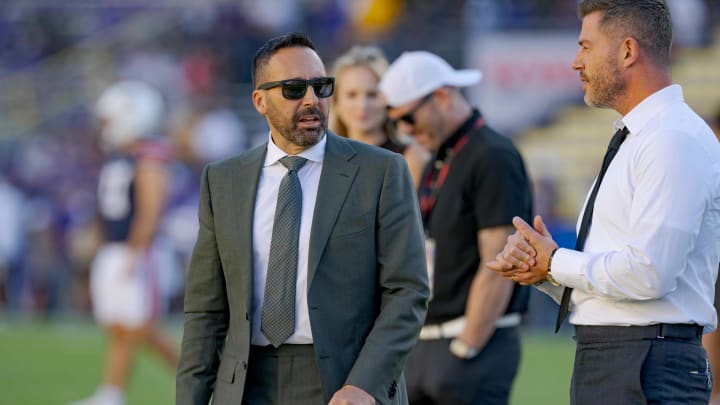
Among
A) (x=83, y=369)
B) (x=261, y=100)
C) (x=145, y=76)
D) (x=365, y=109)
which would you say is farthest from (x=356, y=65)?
(x=145, y=76)

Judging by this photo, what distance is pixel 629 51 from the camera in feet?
13.0

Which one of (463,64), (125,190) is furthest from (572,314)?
(463,64)

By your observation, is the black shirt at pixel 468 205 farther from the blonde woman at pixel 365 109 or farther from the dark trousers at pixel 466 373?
the blonde woman at pixel 365 109

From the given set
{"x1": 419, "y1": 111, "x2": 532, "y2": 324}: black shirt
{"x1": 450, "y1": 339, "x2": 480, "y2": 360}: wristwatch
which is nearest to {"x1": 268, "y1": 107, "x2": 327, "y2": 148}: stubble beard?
{"x1": 419, "y1": 111, "x2": 532, "y2": 324}: black shirt

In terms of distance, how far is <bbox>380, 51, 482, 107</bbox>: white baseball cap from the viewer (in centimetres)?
610

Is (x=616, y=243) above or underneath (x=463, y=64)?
above

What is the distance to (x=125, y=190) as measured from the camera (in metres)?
10.4

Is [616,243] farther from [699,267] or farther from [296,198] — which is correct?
[296,198]

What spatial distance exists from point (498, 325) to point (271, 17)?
14877 mm

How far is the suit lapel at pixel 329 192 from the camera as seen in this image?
13.4 ft

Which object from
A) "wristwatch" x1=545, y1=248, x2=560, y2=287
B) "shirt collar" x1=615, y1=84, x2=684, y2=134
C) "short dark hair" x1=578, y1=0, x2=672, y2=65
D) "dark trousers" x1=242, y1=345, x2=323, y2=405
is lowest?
"dark trousers" x1=242, y1=345, x2=323, y2=405

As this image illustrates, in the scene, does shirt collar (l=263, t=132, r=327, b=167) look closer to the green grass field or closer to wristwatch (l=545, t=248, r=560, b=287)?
wristwatch (l=545, t=248, r=560, b=287)

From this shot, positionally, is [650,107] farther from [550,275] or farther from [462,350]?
[462,350]

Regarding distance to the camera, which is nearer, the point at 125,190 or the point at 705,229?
the point at 705,229
